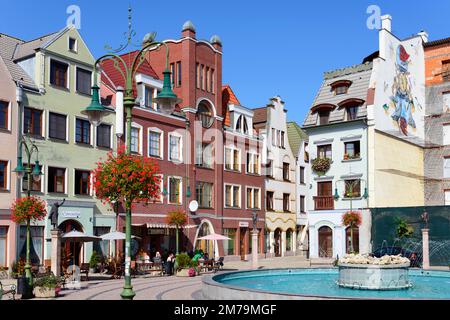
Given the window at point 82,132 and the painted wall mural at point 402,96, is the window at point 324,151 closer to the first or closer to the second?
the painted wall mural at point 402,96

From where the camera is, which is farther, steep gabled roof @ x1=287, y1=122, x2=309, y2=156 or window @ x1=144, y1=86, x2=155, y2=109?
steep gabled roof @ x1=287, y1=122, x2=309, y2=156

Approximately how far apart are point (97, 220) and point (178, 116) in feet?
37.8

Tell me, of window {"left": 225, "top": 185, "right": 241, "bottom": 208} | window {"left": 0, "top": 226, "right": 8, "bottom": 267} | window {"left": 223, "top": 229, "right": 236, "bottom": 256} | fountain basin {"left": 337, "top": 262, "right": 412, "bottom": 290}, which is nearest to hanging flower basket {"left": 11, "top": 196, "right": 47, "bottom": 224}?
window {"left": 0, "top": 226, "right": 8, "bottom": 267}

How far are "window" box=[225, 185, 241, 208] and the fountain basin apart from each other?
2882cm

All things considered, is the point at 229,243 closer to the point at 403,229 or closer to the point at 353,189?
the point at 353,189

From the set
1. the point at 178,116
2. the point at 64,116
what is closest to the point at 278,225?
the point at 178,116

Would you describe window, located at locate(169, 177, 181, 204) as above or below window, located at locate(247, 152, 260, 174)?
below

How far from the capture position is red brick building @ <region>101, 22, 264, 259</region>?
1695 inches

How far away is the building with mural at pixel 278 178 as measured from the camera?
56875mm

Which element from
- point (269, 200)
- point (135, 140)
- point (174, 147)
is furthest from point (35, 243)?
point (269, 200)

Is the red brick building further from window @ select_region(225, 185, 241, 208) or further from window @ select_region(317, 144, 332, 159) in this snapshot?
window @ select_region(317, 144, 332, 159)

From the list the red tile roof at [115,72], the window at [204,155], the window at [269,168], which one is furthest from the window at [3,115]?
the window at [269,168]

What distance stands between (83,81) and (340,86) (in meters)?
22.4

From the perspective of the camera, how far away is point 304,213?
63.3 m
